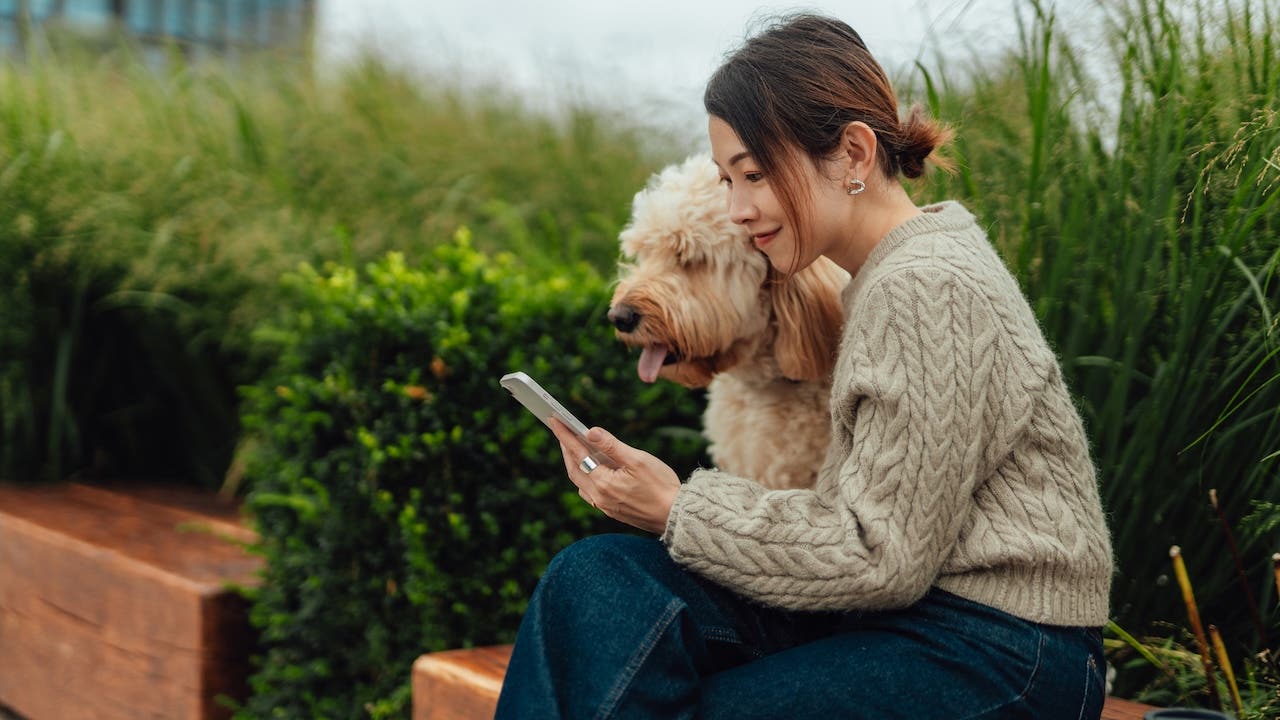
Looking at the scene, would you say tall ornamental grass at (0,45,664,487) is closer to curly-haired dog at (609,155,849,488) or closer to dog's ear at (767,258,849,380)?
curly-haired dog at (609,155,849,488)

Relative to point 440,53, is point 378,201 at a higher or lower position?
lower

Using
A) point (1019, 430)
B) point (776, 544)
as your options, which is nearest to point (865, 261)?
point (1019, 430)

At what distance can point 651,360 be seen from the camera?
106 inches

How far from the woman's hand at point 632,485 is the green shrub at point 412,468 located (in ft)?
3.95

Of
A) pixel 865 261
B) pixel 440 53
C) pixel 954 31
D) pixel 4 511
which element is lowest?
pixel 4 511

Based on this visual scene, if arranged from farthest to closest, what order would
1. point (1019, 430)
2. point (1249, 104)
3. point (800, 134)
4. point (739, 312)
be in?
point (739, 312) < point (1249, 104) < point (800, 134) < point (1019, 430)

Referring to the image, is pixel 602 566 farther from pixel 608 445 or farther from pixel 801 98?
pixel 801 98

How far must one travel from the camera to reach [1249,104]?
2.38m

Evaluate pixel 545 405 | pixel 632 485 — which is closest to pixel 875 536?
pixel 632 485

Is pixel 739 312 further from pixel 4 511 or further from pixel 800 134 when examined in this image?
pixel 4 511

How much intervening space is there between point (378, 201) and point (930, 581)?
141 inches

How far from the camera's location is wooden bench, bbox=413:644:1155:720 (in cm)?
263

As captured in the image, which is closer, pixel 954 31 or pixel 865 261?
pixel 865 261

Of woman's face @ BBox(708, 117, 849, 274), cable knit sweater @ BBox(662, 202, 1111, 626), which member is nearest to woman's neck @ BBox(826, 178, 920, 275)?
woman's face @ BBox(708, 117, 849, 274)
